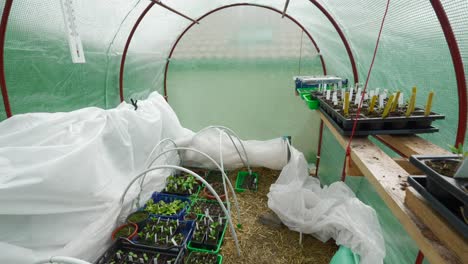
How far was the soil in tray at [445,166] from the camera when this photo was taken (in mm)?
758

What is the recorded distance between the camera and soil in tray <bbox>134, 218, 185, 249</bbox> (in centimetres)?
192

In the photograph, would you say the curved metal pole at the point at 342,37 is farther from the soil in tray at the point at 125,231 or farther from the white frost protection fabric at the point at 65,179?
the soil in tray at the point at 125,231

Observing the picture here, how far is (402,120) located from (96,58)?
280 centimetres

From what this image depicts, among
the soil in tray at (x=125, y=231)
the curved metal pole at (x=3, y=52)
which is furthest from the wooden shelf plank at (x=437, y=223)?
the curved metal pole at (x=3, y=52)

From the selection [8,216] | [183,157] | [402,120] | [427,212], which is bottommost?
[183,157]

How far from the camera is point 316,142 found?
3738mm

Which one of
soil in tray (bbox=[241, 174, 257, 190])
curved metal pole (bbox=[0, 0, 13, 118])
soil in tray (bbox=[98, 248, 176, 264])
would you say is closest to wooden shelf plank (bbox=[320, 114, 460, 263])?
soil in tray (bbox=[98, 248, 176, 264])

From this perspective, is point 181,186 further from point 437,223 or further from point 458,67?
point 458,67

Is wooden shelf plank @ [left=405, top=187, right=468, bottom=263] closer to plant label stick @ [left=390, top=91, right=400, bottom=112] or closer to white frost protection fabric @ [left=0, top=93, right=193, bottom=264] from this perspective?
plant label stick @ [left=390, top=91, right=400, bottom=112]

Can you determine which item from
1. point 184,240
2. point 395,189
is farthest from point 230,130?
point 395,189

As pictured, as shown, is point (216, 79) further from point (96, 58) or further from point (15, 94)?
point (15, 94)

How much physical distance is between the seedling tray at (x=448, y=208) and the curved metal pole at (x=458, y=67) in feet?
2.33

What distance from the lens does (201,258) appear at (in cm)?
187

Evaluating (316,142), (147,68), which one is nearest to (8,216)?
(147,68)
